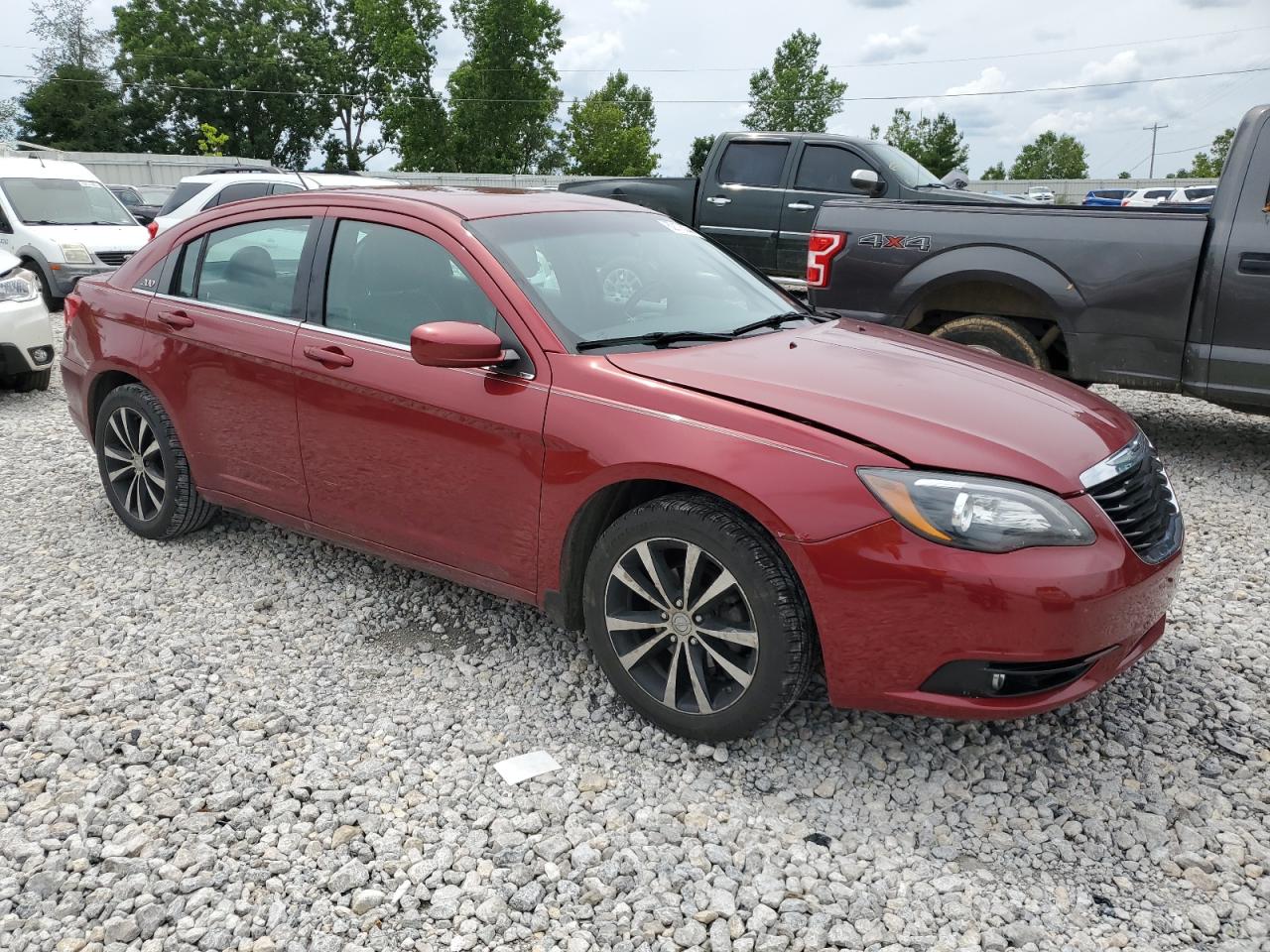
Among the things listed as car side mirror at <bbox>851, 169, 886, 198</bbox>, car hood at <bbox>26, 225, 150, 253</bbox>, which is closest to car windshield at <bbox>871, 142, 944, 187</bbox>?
car side mirror at <bbox>851, 169, 886, 198</bbox>

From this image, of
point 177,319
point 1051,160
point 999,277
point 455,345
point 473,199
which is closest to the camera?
point 455,345

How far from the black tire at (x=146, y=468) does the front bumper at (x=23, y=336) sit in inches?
144

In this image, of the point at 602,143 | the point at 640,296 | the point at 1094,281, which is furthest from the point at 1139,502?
the point at 602,143

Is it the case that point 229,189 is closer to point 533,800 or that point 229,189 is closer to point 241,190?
point 241,190

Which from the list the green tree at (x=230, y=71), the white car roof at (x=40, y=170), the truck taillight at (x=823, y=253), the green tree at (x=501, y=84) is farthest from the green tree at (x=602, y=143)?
the truck taillight at (x=823, y=253)

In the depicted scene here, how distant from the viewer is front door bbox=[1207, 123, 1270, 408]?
5.65 m

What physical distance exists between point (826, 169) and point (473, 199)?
24.5 feet

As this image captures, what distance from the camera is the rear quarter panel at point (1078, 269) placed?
19.2 feet

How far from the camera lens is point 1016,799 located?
9.78ft

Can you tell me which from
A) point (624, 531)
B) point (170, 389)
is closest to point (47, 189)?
point (170, 389)

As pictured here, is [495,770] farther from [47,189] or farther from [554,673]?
[47,189]

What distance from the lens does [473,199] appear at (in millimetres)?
4016

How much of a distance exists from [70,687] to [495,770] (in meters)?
1.62

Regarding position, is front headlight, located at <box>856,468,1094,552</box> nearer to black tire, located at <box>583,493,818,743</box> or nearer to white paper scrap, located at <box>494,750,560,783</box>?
black tire, located at <box>583,493,818,743</box>
